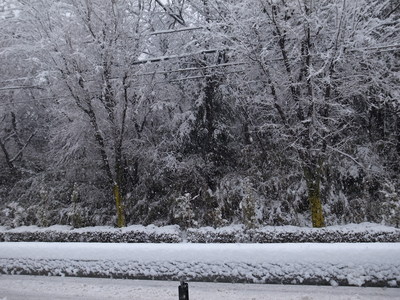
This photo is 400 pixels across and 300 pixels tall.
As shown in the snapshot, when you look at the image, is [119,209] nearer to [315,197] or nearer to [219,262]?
[219,262]

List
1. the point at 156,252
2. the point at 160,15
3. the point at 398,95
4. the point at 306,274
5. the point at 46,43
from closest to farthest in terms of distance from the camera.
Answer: the point at 306,274, the point at 156,252, the point at 398,95, the point at 46,43, the point at 160,15

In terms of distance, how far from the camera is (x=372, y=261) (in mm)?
6980

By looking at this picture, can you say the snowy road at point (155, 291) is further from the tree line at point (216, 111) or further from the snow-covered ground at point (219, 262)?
the tree line at point (216, 111)

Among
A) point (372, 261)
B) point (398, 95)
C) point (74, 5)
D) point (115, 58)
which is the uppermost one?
point (74, 5)

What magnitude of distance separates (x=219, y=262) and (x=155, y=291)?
157 cm

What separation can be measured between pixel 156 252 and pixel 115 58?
265 inches

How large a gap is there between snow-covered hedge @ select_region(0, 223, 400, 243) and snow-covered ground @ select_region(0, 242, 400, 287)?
1.51 m

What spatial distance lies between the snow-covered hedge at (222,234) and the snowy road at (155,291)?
6.57 ft

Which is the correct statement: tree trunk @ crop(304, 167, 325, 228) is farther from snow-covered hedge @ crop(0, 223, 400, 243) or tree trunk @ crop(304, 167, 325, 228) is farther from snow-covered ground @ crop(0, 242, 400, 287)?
snow-covered ground @ crop(0, 242, 400, 287)

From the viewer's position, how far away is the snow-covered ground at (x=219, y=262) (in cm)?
705

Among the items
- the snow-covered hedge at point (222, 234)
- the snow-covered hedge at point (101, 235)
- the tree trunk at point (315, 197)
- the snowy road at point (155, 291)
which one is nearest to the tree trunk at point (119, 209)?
the snow-covered hedge at point (101, 235)

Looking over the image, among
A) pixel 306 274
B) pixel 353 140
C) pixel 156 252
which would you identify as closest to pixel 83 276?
pixel 156 252

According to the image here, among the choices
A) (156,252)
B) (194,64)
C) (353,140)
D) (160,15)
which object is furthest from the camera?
(160,15)

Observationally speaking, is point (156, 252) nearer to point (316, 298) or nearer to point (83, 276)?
point (83, 276)
